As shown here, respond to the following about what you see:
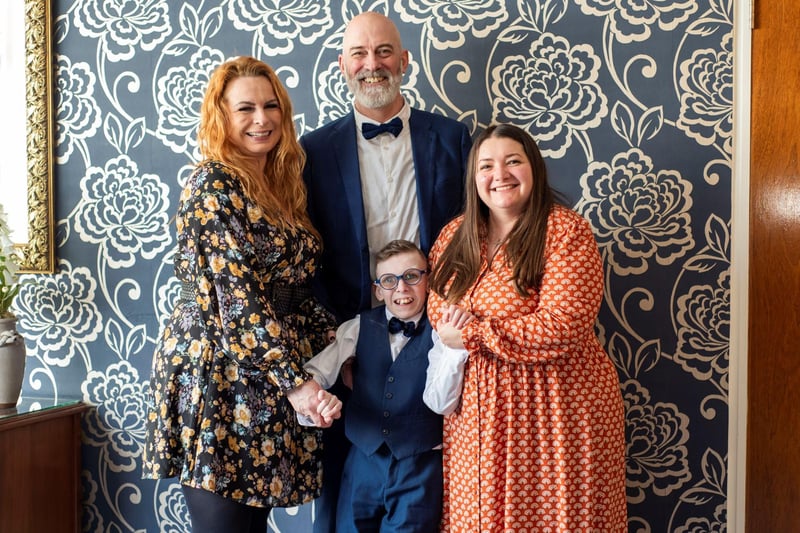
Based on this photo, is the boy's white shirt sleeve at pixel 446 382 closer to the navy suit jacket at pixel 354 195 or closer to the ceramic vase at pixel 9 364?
the navy suit jacket at pixel 354 195

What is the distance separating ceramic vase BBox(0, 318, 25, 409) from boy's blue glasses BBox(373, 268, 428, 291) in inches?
52.8

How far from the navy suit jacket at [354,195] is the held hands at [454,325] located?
0.39 meters

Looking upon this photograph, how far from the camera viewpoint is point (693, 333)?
226cm

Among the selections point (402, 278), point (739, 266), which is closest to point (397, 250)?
point (402, 278)

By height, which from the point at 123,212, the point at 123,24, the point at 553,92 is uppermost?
the point at 123,24

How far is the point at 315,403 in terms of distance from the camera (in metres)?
1.80

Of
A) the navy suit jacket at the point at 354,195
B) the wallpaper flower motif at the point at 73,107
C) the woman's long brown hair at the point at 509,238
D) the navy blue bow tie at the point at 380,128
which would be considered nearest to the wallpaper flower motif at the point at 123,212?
the wallpaper flower motif at the point at 73,107

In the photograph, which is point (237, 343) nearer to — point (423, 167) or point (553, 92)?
point (423, 167)

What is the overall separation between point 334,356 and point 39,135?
151cm

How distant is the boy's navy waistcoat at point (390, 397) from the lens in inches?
73.7

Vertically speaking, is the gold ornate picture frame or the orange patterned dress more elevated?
the gold ornate picture frame

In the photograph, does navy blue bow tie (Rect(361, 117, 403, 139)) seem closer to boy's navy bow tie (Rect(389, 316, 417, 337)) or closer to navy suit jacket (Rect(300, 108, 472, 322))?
navy suit jacket (Rect(300, 108, 472, 322))

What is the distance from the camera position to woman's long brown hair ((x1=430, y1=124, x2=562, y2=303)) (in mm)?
1798

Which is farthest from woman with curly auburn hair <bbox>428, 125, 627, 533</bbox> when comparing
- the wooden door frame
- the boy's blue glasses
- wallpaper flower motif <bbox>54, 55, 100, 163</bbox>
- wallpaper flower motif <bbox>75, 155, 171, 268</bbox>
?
wallpaper flower motif <bbox>54, 55, 100, 163</bbox>
